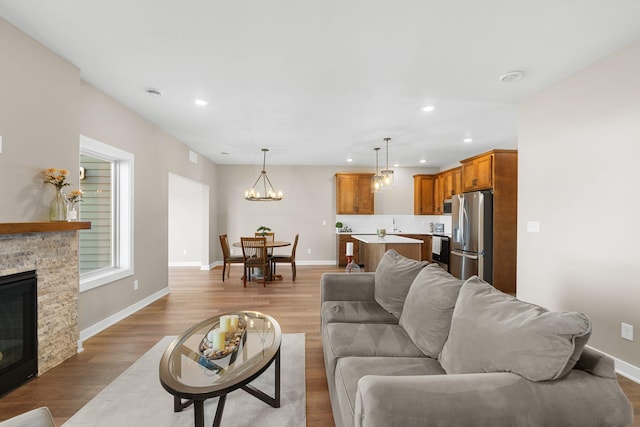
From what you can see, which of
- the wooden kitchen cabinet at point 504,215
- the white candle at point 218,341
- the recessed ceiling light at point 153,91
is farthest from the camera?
the wooden kitchen cabinet at point 504,215

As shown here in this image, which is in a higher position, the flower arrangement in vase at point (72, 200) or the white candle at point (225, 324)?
the flower arrangement in vase at point (72, 200)

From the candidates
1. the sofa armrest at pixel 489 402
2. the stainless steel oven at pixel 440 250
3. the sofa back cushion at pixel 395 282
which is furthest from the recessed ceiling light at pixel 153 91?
the stainless steel oven at pixel 440 250

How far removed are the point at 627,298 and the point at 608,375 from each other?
1.88 metres

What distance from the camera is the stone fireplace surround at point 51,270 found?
2146mm

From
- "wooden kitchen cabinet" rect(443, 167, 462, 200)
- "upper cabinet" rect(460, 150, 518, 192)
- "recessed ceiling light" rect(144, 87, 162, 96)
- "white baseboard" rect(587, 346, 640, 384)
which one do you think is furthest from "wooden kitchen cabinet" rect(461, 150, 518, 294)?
"recessed ceiling light" rect(144, 87, 162, 96)

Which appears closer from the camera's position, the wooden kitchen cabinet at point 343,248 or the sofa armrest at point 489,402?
the sofa armrest at point 489,402

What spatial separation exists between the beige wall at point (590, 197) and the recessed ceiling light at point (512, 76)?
496 mm

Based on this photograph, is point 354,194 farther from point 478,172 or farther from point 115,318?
point 115,318

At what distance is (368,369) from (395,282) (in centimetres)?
100

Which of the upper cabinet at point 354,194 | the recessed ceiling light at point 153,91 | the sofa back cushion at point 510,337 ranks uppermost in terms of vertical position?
the recessed ceiling light at point 153,91

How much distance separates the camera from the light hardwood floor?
204 centimetres

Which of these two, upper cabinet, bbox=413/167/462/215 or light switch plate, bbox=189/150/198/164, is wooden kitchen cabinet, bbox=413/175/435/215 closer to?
upper cabinet, bbox=413/167/462/215

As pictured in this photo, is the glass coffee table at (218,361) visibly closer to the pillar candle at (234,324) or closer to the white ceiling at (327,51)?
the pillar candle at (234,324)

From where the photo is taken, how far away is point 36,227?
7.32ft
